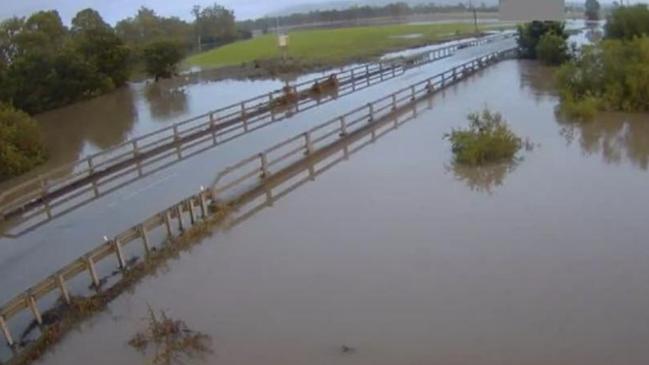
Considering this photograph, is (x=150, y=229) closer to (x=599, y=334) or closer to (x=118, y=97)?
(x=599, y=334)

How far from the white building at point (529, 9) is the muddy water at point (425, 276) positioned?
14.5m

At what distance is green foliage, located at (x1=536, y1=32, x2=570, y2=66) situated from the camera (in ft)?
142

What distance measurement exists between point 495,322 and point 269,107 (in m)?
22.8

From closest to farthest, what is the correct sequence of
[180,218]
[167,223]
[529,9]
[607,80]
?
[167,223] < [180,218] < [607,80] < [529,9]

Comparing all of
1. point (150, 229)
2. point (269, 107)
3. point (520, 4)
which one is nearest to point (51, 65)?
point (269, 107)

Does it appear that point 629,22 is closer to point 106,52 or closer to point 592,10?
point 106,52

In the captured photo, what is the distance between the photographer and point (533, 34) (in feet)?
158

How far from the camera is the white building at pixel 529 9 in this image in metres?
30.5

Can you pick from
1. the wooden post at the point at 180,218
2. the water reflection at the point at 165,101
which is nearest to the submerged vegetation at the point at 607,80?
the wooden post at the point at 180,218

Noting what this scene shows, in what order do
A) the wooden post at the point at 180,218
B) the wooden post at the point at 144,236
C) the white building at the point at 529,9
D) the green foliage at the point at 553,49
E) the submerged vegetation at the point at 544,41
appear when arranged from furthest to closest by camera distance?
the submerged vegetation at the point at 544,41
the green foliage at the point at 553,49
the white building at the point at 529,9
the wooden post at the point at 180,218
the wooden post at the point at 144,236

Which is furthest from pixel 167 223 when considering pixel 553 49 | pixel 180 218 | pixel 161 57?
pixel 161 57

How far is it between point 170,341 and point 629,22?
4061 centimetres

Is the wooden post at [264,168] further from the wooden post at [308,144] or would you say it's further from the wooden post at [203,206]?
the wooden post at [203,206]

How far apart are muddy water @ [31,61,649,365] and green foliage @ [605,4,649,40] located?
27692 mm
